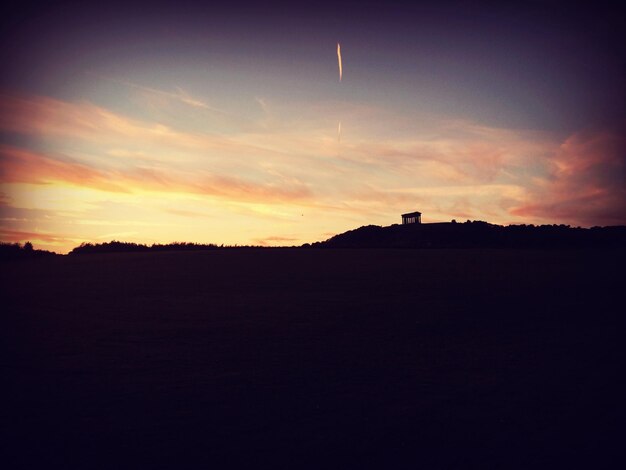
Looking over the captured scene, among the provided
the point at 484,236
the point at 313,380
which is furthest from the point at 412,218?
the point at 313,380

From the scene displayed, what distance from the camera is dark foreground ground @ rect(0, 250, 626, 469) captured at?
581cm

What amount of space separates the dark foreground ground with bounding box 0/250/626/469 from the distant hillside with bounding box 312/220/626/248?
3694 centimetres

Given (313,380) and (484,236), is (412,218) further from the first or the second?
(313,380)

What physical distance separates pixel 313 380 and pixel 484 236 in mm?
54794

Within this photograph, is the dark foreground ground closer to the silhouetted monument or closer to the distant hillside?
the distant hillside

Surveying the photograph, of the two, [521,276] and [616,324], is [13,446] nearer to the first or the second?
[616,324]

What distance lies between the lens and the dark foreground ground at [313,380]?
5809 mm

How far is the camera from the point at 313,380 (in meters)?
8.42

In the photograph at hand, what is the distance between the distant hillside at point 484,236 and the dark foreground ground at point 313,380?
36941 mm

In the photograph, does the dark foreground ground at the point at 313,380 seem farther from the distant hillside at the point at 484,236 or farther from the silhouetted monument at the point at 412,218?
the silhouetted monument at the point at 412,218

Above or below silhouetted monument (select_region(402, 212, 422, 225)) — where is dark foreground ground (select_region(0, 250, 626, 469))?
below

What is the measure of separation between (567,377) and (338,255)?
105ft

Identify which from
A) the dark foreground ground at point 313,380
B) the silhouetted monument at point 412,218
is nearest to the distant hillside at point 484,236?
the silhouetted monument at point 412,218

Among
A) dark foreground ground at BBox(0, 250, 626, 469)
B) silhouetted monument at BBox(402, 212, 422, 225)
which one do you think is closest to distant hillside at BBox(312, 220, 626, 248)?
silhouetted monument at BBox(402, 212, 422, 225)
